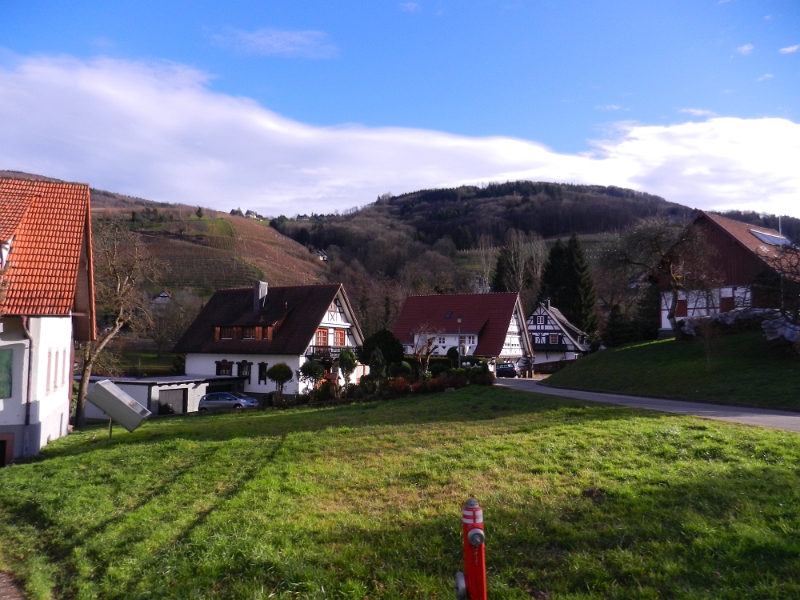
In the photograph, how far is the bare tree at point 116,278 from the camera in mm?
26297

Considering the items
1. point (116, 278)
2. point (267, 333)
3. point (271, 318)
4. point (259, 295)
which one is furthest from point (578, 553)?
point (259, 295)

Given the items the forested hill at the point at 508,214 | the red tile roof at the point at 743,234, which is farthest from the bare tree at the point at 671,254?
the forested hill at the point at 508,214

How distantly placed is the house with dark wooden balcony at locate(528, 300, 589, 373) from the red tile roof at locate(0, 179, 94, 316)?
51.8 meters

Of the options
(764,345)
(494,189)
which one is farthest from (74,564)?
(494,189)

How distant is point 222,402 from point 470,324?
2596 cm

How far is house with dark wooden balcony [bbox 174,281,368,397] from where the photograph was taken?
146 feet

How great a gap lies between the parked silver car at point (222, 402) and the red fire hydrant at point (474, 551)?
33283 millimetres

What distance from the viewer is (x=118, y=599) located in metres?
6.24

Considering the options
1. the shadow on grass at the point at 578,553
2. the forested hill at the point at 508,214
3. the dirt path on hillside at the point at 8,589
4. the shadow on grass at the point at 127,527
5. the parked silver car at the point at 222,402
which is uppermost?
the forested hill at the point at 508,214

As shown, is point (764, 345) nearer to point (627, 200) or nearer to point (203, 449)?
point (203, 449)

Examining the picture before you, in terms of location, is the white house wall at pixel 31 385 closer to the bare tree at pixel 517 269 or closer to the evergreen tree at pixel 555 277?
the evergreen tree at pixel 555 277

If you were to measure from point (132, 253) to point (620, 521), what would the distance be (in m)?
24.8

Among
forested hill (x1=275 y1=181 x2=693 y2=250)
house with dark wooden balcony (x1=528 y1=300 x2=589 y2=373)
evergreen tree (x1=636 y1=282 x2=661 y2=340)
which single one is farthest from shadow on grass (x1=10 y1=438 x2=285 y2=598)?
forested hill (x1=275 y1=181 x2=693 y2=250)

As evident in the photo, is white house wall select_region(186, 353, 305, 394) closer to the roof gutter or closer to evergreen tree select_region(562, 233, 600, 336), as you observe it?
the roof gutter
